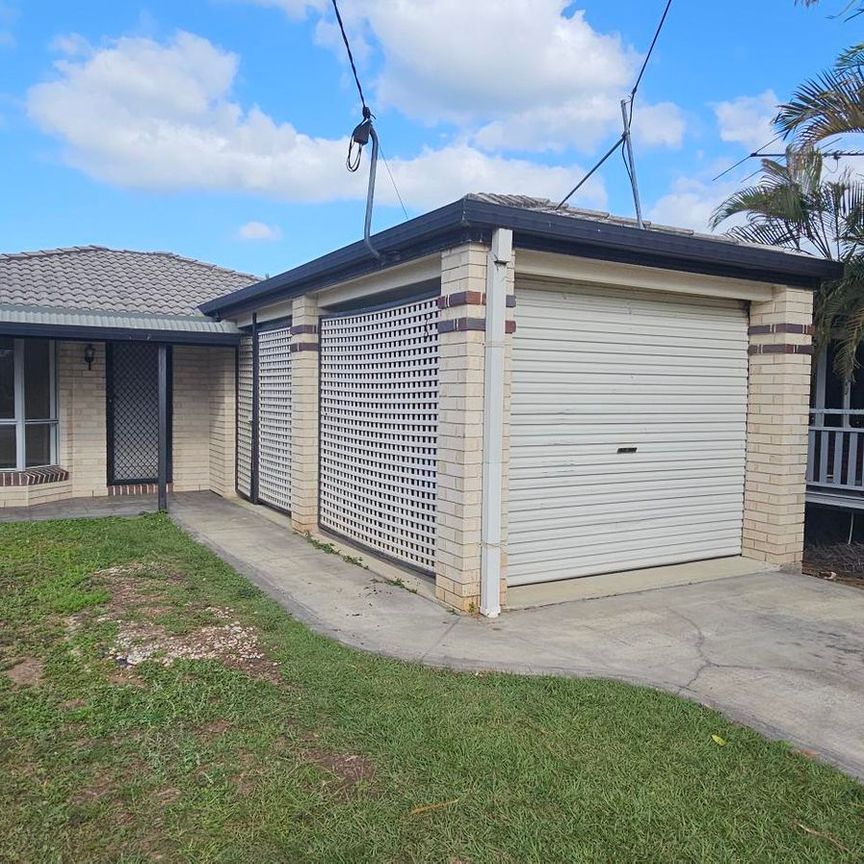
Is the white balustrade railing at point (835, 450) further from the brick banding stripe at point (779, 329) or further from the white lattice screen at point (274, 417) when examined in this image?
the white lattice screen at point (274, 417)

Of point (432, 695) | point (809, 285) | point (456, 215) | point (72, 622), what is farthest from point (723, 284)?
point (72, 622)

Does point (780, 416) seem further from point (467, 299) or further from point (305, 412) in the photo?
point (305, 412)

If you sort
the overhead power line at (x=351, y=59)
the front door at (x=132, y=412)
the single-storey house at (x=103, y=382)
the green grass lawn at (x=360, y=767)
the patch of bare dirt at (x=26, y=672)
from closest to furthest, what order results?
the green grass lawn at (x=360, y=767) → the patch of bare dirt at (x=26, y=672) → the overhead power line at (x=351, y=59) → the single-storey house at (x=103, y=382) → the front door at (x=132, y=412)

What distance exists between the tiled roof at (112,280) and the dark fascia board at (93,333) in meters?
1.08

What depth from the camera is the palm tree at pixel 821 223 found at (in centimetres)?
786

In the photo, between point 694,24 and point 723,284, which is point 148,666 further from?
point 694,24

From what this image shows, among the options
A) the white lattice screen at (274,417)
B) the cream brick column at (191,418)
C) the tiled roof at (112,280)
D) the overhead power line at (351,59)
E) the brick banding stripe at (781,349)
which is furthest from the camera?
the cream brick column at (191,418)

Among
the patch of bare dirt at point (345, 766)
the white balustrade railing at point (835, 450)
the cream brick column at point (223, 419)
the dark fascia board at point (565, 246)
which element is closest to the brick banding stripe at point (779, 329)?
the dark fascia board at point (565, 246)

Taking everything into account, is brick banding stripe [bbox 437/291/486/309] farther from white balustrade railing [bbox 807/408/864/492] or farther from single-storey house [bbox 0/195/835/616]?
white balustrade railing [bbox 807/408/864/492]

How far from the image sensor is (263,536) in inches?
364

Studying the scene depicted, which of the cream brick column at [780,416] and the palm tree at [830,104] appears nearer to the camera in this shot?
the palm tree at [830,104]

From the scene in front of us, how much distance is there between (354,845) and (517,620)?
318cm

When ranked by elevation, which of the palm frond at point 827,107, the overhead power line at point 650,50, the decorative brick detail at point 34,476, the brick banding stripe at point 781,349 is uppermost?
the overhead power line at point 650,50

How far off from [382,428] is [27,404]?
6.78 metres
